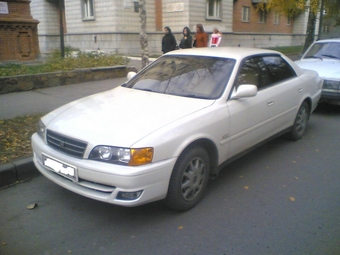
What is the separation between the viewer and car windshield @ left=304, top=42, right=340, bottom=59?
343 inches

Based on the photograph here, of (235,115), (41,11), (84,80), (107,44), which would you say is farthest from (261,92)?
(41,11)

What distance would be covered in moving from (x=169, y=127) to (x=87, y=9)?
900 inches

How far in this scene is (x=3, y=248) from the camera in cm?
310

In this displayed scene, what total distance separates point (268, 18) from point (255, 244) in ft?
105

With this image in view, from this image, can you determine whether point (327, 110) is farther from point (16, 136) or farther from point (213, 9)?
point (213, 9)

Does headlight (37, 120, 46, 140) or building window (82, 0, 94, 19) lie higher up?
building window (82, 0, 94, 19)

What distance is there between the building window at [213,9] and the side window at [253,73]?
20.9m

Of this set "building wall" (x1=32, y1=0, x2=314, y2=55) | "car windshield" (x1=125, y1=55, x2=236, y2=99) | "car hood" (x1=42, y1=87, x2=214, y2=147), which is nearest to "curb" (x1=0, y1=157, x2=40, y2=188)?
"car hood" (x1=42, y1=87, x2=214, y2=147)

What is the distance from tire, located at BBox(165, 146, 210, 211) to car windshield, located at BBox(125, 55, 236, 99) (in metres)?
0.79

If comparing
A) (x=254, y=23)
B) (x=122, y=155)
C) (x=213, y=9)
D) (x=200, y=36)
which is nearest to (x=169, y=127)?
(x=122, y=155)

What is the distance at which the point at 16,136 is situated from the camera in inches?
215

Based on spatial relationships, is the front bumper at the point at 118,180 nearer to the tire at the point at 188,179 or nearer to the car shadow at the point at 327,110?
the tire at the point at 188,179

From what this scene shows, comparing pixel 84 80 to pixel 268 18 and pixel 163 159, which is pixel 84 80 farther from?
pixel 268 18

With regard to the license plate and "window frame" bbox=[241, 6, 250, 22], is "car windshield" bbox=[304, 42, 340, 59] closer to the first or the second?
the license plate
